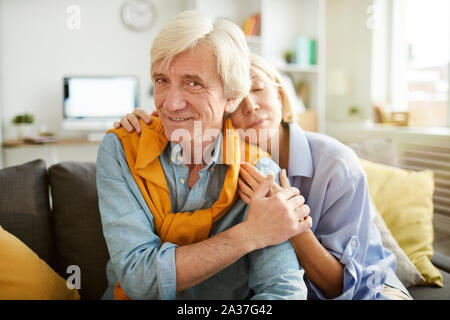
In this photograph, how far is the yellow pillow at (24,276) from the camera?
98 cm

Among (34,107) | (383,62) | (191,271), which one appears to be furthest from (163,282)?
(383,62)

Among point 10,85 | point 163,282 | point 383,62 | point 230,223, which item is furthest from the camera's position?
point 383,62

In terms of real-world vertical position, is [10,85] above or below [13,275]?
above

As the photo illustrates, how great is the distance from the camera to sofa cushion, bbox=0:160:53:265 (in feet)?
3.86

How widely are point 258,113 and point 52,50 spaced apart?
2.95 meters

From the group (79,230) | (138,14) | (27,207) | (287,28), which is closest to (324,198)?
(79,230)

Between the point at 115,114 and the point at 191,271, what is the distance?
9.06 ft

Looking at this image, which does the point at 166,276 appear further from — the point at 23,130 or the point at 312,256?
the point at 23,130

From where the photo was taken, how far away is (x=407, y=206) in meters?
1.51

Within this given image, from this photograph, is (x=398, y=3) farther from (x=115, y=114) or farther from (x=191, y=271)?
(x=191, y=271)

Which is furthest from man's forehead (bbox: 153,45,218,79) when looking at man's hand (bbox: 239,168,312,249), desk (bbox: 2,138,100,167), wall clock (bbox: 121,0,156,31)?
wall clock (bbox: 121,0,156,31)

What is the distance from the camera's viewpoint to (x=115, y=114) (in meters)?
3.33

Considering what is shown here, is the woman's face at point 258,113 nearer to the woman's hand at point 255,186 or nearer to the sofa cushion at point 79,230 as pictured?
the woman's hand at point 255,186

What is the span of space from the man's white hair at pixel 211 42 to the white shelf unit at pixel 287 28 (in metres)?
2.66
